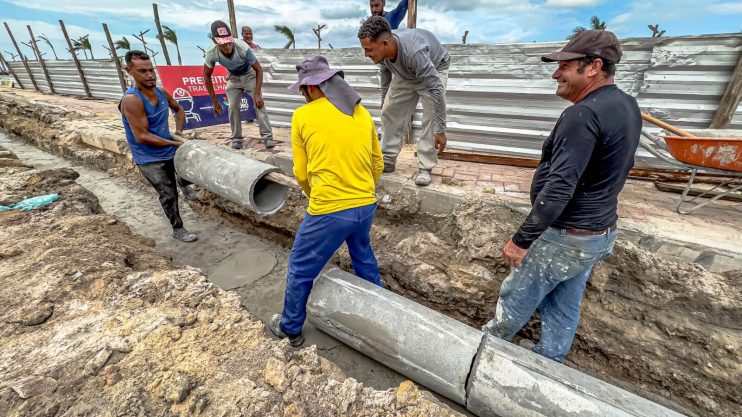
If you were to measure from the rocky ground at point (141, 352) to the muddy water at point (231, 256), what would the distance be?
806 millimetres

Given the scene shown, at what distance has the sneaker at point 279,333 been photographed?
2693 mm

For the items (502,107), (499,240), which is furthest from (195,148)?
(502,107)

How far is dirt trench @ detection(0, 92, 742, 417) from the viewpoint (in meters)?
2.21

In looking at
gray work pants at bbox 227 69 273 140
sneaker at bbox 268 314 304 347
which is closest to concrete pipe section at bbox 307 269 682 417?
sneaker at bbox 268 314 304 347

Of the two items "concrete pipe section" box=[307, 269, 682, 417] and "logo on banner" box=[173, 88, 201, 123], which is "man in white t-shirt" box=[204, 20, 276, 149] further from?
"concrete pipe section" box=[307, 269, 682, 417]

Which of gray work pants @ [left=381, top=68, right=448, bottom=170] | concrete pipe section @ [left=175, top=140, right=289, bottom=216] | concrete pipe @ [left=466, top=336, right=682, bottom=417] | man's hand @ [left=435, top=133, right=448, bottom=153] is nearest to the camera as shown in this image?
concrete pipe @ [left=466, top=336, right=682, bottom=417]

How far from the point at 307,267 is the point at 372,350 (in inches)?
30.7

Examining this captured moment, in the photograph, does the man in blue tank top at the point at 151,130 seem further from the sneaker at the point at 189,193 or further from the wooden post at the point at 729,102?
the wooden post at the point at 729,102

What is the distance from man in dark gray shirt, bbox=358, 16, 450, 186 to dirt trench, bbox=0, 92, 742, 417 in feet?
1.82

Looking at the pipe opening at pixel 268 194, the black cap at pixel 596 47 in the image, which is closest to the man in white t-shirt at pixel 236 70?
the pipe opening at pixel 268 194

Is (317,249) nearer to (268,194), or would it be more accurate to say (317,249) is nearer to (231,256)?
(268,194)

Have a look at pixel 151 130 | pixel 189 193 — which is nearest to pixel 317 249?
pixel 151 130

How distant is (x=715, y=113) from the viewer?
11.6 feet

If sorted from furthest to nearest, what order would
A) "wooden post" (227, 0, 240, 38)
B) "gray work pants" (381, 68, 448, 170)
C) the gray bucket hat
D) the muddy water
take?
"wooden post" (227, 0, 240, 38) → "gray work pants" (381, 68, 448, 170) → the muddy water → the gray bucket hat
